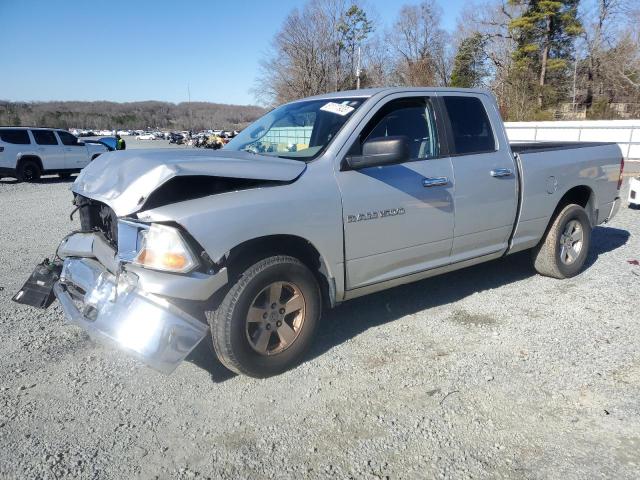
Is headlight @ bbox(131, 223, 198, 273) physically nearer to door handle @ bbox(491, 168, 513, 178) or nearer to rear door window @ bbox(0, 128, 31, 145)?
door handle @ bbox(491, 168, 513, 178)

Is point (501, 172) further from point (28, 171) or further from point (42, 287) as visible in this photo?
point (28, 171)

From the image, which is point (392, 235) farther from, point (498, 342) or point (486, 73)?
point (486, 73)

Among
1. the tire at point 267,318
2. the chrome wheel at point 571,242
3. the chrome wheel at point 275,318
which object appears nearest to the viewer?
the tire at point 267,318

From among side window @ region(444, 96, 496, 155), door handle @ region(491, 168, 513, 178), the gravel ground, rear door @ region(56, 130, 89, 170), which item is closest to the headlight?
the gravel ground

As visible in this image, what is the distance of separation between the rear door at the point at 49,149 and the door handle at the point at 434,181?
16.6 meters

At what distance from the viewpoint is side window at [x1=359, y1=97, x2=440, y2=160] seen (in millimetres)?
3928

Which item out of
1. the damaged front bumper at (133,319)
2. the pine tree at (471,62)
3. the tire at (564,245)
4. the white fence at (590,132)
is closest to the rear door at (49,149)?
the damaged front bumper at (133,319)

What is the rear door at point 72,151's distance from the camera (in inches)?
690

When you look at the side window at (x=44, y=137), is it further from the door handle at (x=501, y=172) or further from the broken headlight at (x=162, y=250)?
the door handle at (x=501, y=172)

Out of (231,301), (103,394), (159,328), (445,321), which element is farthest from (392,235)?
(103,394)

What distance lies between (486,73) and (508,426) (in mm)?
50298

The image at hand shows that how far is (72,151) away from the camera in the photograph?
1767 cm

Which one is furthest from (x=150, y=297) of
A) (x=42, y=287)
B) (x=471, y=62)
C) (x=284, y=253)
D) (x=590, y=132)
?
(x=471, y=62)

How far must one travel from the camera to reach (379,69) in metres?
50.4
